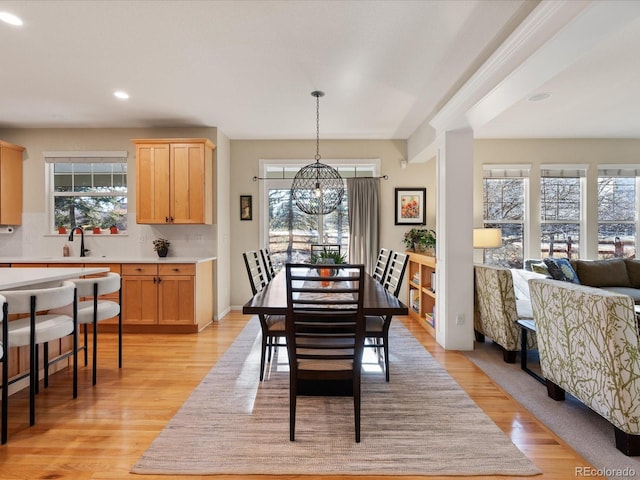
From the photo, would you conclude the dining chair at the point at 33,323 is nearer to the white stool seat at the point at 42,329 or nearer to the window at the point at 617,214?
the white stool seat at the point at 42,329

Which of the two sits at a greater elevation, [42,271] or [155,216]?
[155,216]

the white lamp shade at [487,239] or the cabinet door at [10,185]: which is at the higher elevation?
the cabinet door at [10,185]

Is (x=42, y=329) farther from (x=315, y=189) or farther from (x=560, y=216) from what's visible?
(x=560, y=216)

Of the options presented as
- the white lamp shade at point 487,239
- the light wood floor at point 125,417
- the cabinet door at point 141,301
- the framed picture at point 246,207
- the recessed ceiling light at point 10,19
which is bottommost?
the light wood floor at point 125,417

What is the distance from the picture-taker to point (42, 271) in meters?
2.93

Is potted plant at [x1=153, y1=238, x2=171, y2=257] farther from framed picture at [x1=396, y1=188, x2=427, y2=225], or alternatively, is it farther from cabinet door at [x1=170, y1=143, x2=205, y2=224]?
framed picture at [x1=396, y1=188, x2=427, y2=225]

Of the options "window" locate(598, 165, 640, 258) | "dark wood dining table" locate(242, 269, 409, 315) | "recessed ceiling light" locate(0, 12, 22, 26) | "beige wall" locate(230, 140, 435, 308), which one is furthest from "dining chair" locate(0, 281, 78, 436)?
"window" locate(598, 165, 640, 258)

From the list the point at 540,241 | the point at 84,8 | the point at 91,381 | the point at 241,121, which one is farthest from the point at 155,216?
the point at 540,241

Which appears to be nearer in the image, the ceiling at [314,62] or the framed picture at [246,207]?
the ceiling at [314,62]

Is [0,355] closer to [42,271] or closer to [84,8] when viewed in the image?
[42,271]

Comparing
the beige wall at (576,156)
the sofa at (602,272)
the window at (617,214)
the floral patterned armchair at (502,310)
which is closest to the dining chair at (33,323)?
the floral patterned armchair at (502,310)

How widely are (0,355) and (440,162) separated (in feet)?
13.1

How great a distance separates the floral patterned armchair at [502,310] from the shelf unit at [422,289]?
715mm

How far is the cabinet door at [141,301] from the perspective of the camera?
4.23m
